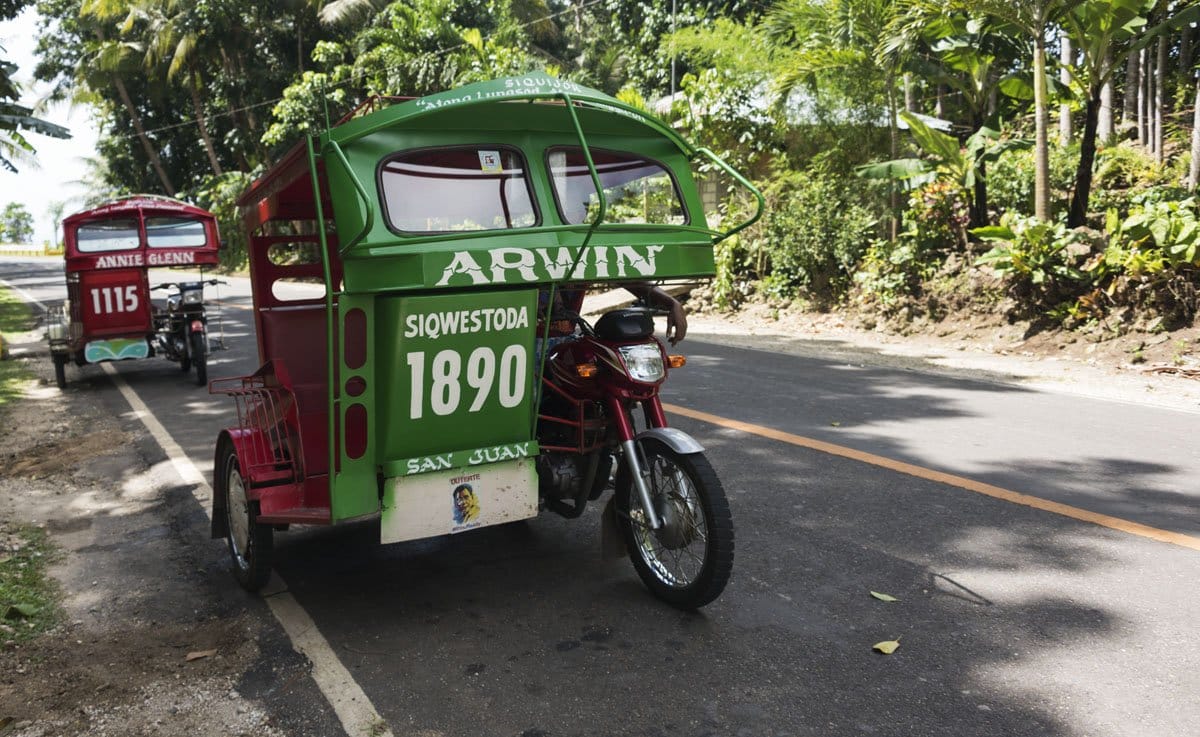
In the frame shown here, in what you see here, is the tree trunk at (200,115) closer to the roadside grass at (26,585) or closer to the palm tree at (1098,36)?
the palm tree at (1098,36)

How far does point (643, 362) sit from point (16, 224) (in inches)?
6174

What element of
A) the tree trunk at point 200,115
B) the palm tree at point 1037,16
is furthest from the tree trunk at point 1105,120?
the tree trunk at point 200,115

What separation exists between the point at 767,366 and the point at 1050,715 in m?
7.60

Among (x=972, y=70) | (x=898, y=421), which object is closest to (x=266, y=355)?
(x=898, y=421)

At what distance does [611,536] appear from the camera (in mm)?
4297

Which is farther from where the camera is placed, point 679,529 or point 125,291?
point 125,291

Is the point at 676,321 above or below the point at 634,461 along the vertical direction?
above

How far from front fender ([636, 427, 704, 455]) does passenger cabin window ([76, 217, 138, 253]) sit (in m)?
9.15

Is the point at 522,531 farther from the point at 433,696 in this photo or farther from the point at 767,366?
the point at 767,366

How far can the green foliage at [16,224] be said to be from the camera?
12800 cm

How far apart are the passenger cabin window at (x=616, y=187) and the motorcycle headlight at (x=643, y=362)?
584 millimetres

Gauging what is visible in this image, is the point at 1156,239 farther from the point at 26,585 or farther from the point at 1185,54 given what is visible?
the point at 26,585

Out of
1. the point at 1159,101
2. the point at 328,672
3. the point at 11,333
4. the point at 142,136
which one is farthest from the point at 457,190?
the point at 142,136

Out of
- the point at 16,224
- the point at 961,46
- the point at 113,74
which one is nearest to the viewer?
the point at 961,46
